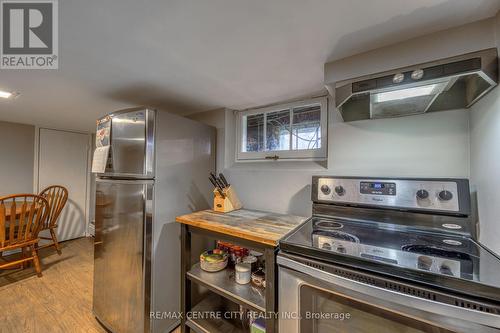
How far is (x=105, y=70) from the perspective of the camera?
44.9 inches

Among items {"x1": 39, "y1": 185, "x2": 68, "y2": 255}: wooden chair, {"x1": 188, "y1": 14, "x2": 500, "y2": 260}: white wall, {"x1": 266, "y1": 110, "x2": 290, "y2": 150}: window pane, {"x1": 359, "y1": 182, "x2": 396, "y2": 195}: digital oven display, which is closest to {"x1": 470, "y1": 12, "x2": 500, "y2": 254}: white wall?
{"x1": 188, "y1": 14, "x2": 500, "y2": 260}: white wall

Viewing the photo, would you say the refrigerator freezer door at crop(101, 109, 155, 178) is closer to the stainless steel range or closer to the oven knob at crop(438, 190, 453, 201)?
the stainless steel range

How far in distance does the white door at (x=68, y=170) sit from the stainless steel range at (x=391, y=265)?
377cm

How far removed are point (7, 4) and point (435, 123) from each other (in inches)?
77.1

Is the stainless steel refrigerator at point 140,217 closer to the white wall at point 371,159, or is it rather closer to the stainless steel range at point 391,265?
the white wall at point 371,159

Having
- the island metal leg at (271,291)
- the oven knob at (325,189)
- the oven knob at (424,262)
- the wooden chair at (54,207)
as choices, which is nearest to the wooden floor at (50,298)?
the wooden chair at (54,207)

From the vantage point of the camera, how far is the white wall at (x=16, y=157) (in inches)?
98.0

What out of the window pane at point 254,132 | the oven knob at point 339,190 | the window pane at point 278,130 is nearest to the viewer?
the oven knob at point 339,190

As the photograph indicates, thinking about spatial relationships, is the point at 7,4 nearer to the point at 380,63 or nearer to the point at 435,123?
the point at 380,63

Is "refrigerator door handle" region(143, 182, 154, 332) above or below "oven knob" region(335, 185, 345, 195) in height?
below

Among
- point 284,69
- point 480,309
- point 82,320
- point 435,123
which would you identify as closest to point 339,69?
point 284,69

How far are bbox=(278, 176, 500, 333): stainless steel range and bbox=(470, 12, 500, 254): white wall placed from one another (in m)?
0.05

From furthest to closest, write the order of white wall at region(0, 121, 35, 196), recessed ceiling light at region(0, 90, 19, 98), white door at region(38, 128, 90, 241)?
white door at region(38, 128, 90, 241) → white wall at region(0, 121, 35, 196) → recessed ceiling light at region(0, 90, 19, 98)

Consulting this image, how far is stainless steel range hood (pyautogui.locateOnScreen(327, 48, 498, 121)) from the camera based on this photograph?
Answer: 2.31 ft
